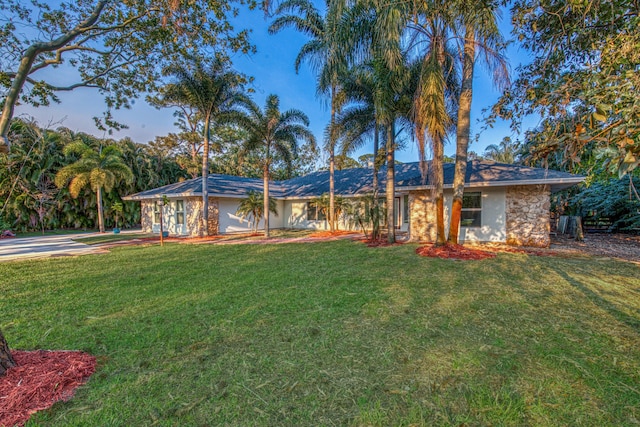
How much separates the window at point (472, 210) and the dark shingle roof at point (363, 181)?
2.84 ft

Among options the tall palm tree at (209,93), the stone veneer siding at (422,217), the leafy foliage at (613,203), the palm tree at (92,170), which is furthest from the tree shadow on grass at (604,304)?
the palm tree at (92,170)

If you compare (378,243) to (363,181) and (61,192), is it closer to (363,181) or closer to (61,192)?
(363,181)

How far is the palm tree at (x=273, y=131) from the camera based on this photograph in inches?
548

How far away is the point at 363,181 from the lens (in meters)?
18.7

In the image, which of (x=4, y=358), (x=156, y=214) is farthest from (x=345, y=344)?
(x=156, y=214)

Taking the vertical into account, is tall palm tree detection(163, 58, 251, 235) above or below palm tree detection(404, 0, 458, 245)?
above

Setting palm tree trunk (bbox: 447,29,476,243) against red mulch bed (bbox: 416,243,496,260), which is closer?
red mulch bed (bbox: 416,243,496,260)

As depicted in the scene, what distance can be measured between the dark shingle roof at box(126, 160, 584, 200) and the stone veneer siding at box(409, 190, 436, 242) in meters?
0.69

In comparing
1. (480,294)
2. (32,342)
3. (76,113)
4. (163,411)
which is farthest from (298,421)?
(76,113)

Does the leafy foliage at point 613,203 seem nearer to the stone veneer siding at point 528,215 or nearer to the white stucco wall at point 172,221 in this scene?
the stone veneer siding at point 528,215

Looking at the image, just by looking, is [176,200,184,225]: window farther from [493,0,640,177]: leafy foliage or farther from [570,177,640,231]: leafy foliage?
[570,177,640,231]: leafy foliage

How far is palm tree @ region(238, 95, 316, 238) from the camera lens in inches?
548

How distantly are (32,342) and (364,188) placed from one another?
50.7ft

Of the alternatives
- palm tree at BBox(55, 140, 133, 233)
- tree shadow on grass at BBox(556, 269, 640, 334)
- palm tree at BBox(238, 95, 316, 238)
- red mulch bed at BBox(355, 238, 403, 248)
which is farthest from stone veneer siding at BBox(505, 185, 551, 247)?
palm tree at BBox(55, 140, 133, 233)
